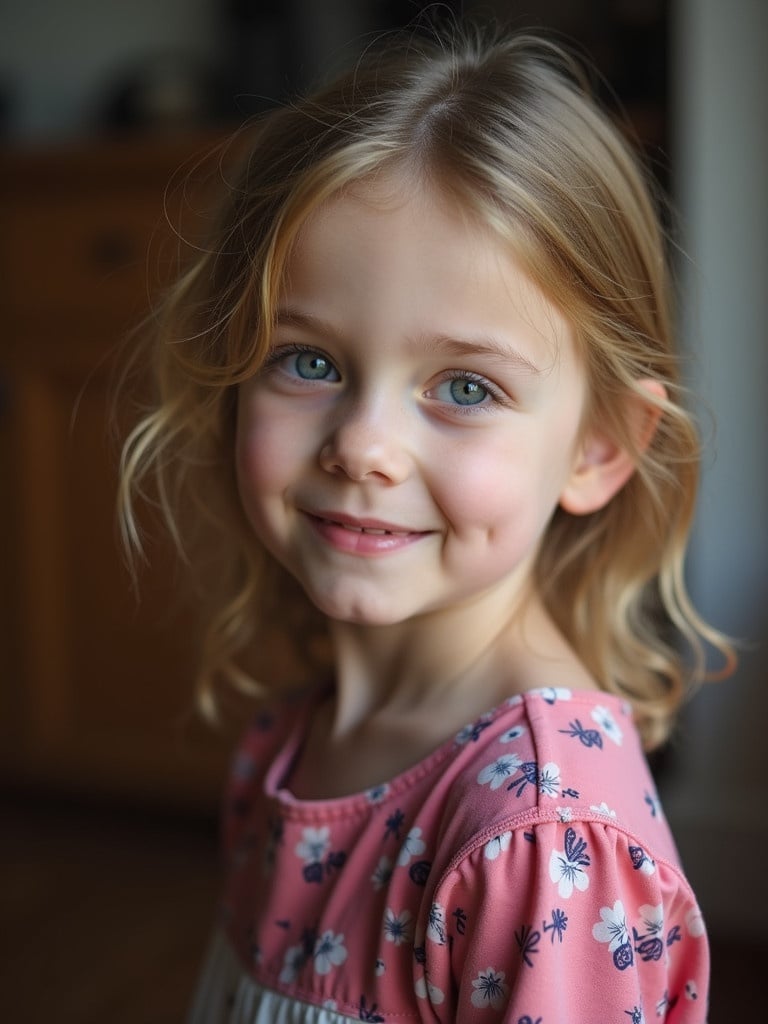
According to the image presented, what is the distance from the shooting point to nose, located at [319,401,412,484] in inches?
26.9

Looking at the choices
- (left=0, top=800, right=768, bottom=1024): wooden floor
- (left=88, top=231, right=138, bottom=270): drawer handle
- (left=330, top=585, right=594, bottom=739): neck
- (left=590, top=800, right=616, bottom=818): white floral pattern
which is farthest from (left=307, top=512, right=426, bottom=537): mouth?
(left=88, top=231, right=138, bottom=270): drawer handle

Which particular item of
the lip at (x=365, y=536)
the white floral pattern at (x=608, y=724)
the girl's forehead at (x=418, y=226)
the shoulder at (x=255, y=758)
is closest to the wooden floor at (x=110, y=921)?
the shoulder at (x=255, y=758)

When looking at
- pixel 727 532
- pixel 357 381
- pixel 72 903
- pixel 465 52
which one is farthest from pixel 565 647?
pixel 72 903

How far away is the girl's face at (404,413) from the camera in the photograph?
2.20 feet

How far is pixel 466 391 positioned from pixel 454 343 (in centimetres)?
4

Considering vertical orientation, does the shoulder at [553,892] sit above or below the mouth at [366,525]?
below

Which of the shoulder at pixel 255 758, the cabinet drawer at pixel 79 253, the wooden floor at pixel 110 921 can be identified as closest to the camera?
the shoulder at pixel 255 758

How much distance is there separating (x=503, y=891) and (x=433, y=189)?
0.40 m

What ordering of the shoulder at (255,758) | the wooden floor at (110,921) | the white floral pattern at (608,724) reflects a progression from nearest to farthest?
the white floral pattern at (608,724), the shoulder at (255,758), the wooden floor at (110,921)

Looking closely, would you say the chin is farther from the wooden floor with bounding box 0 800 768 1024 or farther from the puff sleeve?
the wooden floor with bounding box 0 800 768 1024

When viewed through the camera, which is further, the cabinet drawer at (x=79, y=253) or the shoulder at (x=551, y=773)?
the cabinet drawer at (x=79, y=253)

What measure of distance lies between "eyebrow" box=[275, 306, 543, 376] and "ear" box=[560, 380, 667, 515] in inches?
4.7

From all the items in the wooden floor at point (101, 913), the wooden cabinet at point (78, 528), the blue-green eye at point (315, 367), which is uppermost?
the blue-green eye at point (315, 367)

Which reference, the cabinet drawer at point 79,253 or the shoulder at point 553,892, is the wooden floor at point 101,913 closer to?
the cabinet drawer at point 79,253
